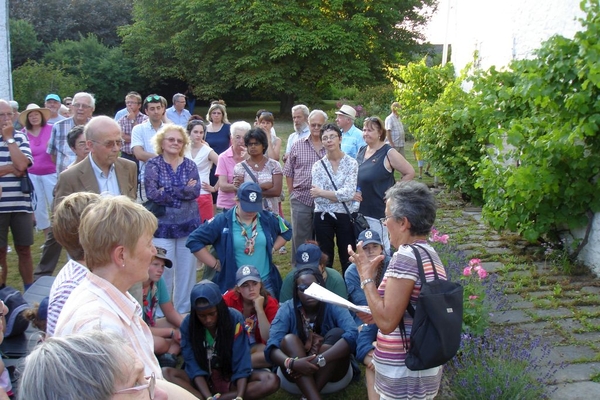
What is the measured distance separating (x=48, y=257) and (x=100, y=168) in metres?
1.98

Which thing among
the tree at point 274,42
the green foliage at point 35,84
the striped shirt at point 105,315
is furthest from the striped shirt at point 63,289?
the tree at point 274,42

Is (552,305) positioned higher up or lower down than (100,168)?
lower down

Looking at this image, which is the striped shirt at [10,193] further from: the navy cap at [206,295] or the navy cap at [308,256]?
the navy cap at [308,256]

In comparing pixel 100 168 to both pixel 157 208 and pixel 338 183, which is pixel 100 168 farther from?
pixel 338 183

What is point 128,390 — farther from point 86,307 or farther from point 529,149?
point 529,149

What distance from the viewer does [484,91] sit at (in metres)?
7.60

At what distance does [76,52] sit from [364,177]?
2809 centimetres

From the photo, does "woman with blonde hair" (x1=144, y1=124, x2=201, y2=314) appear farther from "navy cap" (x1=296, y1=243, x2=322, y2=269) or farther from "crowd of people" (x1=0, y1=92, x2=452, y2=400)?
"navy cap" (x1=296, y1=243, x2=322, y2=269)

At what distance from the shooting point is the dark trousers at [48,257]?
5738 millimetres

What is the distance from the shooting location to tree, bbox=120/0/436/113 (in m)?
29.5

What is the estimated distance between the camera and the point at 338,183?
570 centimetres

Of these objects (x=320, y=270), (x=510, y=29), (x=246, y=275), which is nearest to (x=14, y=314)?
(x=246, y=275)

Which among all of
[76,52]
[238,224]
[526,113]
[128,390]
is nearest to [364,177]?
[238,224]

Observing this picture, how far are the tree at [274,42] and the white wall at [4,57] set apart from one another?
625 inches
